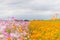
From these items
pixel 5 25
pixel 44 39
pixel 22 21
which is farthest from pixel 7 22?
pixel 44 39

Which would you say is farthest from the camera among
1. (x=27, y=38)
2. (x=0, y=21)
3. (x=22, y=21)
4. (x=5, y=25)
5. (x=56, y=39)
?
(x=22, y=21)

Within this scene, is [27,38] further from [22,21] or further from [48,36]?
[22,21]

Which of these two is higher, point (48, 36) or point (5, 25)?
point (48, 36)

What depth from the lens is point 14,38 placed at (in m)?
7.42

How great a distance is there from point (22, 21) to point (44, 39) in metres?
6.55

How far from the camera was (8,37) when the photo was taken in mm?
7113

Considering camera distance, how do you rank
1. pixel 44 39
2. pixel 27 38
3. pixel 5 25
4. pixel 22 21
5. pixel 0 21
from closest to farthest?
pixel 44 39
pixel 27 38
pixel 5 25
pixel 0 21
pixel 22 21

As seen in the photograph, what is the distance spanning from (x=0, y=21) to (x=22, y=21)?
1330 mm

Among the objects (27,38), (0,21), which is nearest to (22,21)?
(0,21)

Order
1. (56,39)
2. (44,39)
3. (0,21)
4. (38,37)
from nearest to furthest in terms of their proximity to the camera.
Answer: (56,39), (44,39), (38,37), (0,21)

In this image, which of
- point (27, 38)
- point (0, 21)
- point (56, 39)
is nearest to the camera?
point (56, 39)

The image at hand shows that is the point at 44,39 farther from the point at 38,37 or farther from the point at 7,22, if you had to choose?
the point at 7,22

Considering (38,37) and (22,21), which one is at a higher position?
(38,37)

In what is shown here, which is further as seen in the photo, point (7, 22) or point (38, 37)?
point (7, 22)
